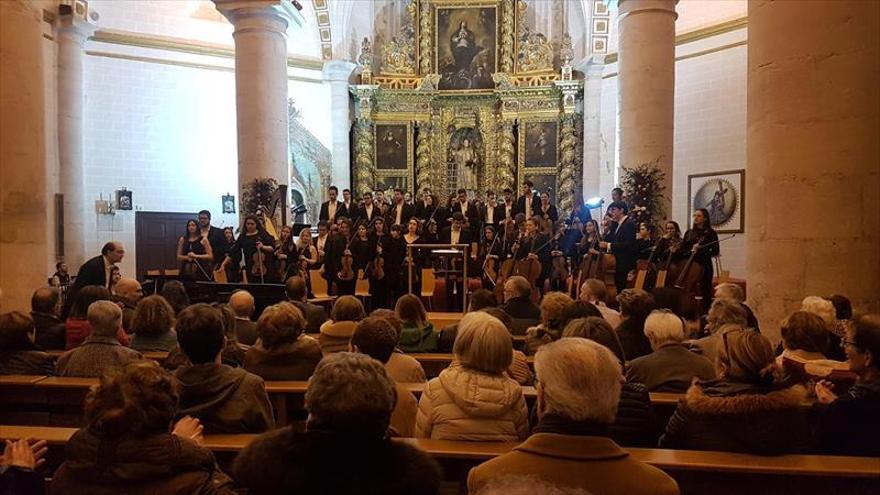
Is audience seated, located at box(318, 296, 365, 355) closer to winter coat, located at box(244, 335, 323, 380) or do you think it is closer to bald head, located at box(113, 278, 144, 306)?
winter coat, located at box(244, 335, 323, 380)

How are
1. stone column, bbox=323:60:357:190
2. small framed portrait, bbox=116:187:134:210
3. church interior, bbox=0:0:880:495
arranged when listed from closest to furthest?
church interior, bbox=0:0:880:495, small framed portrait, bbox=116:187:134:210, stone column, bbox=323:60:357:190

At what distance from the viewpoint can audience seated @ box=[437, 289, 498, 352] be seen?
5.34 m

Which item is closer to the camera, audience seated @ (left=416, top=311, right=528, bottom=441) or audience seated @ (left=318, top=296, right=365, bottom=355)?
audience seated @ (left=416, top=311, right=528, bottom=441)

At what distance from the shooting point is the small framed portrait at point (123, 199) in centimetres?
1619

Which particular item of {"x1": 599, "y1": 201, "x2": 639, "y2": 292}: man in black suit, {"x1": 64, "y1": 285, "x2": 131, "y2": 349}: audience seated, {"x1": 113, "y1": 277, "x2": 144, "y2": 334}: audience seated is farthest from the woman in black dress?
{"x1": 599, "y1": 201, "x2": 639, "y2": 292}: man in black suit

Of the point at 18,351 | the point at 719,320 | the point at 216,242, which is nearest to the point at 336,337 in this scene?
the point at 18,351

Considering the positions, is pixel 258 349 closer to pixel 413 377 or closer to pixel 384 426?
pixel 413 377

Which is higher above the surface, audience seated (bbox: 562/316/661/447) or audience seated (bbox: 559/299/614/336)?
audience seated (bbox: 559/299/614/336)

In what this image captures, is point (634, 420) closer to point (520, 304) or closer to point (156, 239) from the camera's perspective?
point (520, 304)

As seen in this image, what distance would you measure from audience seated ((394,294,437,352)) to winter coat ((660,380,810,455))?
2.72 m

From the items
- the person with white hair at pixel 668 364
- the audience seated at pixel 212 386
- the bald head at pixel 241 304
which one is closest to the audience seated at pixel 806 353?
the person with white hair at pixel 668 364

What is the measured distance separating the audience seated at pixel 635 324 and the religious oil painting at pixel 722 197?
37.1 ft

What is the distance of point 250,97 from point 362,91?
732cm

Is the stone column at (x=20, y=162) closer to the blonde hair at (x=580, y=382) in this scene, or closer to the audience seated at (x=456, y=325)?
the audience seated at (x=456, y=325)
